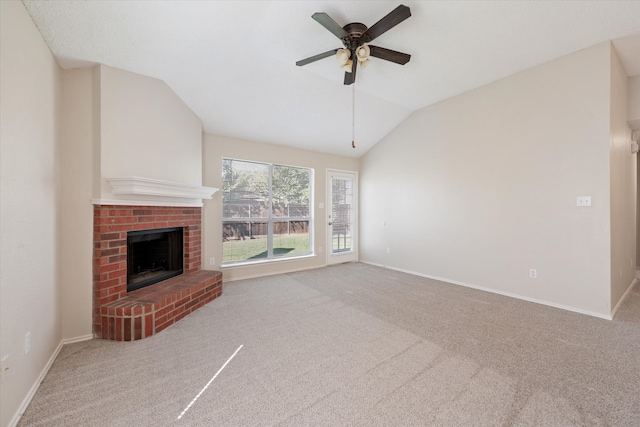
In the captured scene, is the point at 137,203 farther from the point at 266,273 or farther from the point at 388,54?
the point at 388,54

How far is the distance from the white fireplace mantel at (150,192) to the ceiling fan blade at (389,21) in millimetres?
2400

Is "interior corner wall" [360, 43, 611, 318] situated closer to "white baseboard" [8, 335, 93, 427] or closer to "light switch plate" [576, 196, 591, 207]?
"light switch plate" [576, 196, 591, 207]

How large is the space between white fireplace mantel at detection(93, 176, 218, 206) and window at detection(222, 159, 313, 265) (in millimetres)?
1017

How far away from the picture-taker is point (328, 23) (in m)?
2.09

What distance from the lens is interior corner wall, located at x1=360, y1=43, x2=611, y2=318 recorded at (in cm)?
283

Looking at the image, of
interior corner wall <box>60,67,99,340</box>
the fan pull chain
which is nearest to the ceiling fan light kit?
the fan pull chain

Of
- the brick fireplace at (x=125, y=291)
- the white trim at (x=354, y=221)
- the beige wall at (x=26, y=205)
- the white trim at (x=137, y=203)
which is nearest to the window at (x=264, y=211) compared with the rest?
the white trim at (x=354, y=221)

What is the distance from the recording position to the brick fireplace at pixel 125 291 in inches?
92.0

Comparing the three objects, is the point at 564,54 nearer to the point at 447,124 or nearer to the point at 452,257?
the point at 447,124

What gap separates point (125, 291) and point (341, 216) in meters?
3.98

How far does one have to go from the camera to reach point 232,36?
8.55 ft

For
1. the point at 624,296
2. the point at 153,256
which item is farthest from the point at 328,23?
the point at 624,296

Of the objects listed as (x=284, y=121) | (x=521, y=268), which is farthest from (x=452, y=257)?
(x=284, y=121)

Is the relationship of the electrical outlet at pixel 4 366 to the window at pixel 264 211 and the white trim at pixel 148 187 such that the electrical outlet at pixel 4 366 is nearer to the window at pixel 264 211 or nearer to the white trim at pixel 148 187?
the white trim at pixel 148 187
